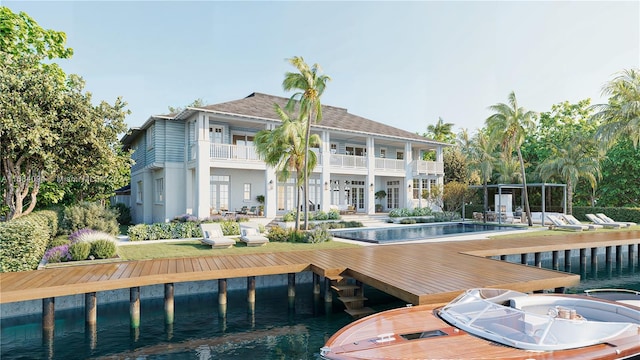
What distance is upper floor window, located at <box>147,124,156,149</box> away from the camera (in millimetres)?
20562

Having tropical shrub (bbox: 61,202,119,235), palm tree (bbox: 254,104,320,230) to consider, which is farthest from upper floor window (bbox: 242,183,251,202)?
tropical shrub (bbox: 61,202,119,235)

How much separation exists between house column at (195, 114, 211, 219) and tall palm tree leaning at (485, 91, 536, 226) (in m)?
18.1

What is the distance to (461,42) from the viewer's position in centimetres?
1827

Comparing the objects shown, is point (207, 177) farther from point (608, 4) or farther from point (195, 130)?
point (608, 4)

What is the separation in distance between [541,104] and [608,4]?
2505cm

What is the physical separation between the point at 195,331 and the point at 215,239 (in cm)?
511

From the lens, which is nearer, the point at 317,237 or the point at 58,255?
the point at 58,255

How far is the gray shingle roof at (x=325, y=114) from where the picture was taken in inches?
821

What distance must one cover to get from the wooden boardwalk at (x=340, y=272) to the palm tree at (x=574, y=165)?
1909 centimetres

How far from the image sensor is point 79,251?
372 inches

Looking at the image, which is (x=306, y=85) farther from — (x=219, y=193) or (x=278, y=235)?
(x=219, y=193)

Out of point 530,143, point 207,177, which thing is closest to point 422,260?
point 207,177

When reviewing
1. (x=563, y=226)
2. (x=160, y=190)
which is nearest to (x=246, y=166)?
(x=160, y=190)

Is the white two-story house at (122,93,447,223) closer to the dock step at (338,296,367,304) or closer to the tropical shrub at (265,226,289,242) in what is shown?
the tropical shrub at (265,226,289,242)
